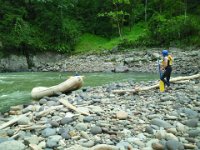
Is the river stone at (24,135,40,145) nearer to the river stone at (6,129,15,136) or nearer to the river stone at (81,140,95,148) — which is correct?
the river stone at (6,129,15,136)

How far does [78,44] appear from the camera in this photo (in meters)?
37.3

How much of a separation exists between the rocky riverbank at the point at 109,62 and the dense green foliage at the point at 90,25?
1.30m

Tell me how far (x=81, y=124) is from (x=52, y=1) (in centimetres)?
3181

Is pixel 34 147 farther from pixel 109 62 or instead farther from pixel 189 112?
pixel 109 62

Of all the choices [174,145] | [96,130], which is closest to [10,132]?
[96,130]

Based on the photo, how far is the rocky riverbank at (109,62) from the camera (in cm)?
2541

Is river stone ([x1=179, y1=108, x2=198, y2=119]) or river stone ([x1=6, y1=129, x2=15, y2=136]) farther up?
river stone ([x1=179, y1=108, x2=198, y2=119])

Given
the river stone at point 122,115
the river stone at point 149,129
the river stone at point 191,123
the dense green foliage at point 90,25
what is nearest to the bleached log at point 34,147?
the river stone at point 122,115

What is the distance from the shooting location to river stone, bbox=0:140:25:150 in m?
6.16

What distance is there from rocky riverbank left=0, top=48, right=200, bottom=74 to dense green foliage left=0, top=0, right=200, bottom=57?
4.27 feet

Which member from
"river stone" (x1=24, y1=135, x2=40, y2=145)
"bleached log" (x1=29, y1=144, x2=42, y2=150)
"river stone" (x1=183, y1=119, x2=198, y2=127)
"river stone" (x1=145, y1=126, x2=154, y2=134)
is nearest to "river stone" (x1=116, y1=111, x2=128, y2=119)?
"river stone" (x1=145, y1=126, x2=154, y2=134)

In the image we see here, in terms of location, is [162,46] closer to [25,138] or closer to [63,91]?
[63,91]

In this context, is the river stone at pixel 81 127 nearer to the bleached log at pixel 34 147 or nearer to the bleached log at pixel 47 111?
the bleached log at pixel 34 147

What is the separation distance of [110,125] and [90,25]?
35208 mm
